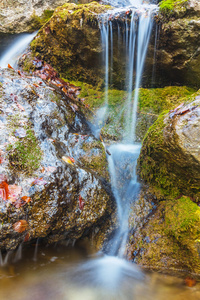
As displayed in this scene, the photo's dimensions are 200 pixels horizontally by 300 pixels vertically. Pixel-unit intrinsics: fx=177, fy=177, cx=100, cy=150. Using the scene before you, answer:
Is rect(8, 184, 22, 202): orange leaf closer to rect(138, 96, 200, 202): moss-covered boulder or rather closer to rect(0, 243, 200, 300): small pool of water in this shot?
rect(0, 243, 200, 300): small pool of water

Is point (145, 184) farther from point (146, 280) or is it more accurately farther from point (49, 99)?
point (49, 99)

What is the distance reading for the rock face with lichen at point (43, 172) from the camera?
215 cm

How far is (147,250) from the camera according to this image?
8.21 feet

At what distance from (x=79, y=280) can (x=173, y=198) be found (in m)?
1.73

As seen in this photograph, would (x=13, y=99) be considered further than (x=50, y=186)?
Yes

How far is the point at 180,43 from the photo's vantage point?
14.6 ft

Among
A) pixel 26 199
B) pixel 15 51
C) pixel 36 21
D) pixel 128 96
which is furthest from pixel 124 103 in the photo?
pixel 36 21

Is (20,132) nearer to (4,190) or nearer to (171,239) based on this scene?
(4,190)


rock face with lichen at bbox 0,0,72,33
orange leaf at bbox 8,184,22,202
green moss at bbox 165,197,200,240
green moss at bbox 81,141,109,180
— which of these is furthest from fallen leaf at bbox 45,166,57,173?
rock face with lichen at bbox 0,0,72,33

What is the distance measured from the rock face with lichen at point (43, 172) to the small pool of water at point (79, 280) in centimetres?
29

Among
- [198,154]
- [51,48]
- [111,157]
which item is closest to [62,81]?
[51,48]

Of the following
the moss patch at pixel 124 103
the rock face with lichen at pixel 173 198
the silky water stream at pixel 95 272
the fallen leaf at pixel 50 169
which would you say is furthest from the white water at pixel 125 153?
the fallen leaf at pixel 50 169

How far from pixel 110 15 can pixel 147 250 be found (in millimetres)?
5379

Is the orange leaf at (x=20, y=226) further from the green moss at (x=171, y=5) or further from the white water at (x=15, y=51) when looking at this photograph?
the white water at (x=15, y=51)
